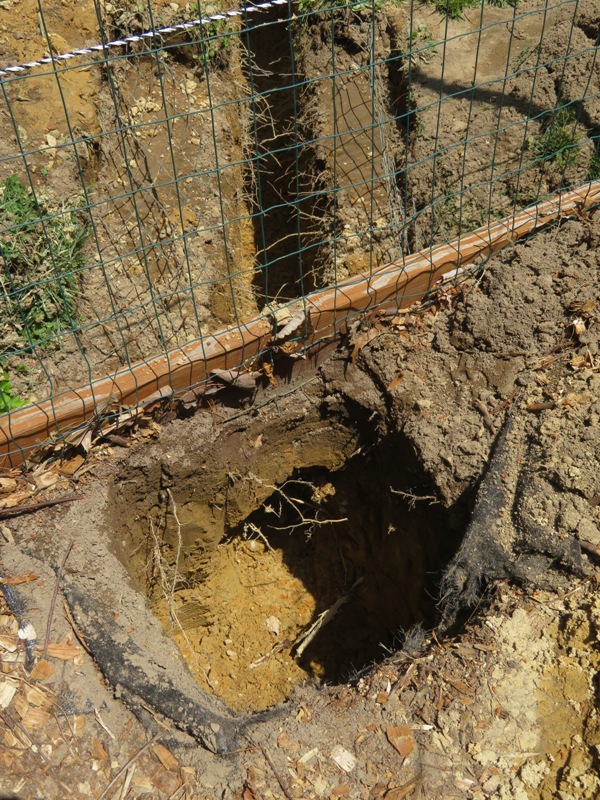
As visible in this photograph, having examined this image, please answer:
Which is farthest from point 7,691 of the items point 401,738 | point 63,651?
point 401,738

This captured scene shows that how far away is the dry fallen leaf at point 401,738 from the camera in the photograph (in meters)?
2.47

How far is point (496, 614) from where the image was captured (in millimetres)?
2682

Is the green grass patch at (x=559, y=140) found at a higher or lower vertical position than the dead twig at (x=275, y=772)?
higher

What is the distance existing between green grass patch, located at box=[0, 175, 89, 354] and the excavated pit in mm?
1034

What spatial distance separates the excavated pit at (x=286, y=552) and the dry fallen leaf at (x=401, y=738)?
722 millimetres

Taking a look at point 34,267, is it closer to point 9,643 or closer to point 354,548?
point 9,643

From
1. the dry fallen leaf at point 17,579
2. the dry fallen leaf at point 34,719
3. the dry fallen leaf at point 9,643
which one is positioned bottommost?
the dry fallen leaf at point 34,719

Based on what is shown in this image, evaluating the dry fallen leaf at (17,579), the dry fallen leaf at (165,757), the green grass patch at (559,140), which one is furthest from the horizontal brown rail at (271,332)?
the dry fallen leaf at (165,757)

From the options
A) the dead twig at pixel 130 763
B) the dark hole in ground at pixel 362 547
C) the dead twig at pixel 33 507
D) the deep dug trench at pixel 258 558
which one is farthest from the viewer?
the dark hole in ground at pixel 362 547

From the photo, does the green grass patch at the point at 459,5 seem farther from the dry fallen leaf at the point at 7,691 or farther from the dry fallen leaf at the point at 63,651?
the dry fallen leaf at the point at 7,691

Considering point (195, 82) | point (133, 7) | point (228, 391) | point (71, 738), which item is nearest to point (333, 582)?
point (228, 391)

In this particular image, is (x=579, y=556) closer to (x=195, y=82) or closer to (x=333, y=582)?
(x=333, y=582)

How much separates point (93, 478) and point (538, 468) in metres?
1.95

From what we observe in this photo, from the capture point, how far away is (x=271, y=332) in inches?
134
